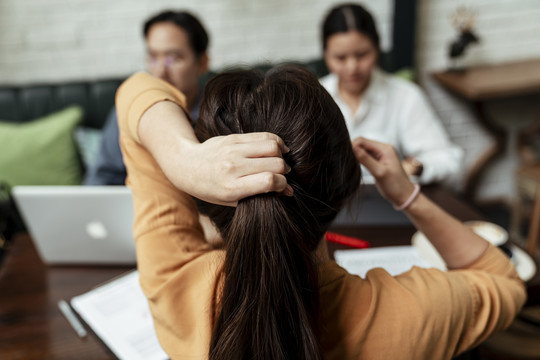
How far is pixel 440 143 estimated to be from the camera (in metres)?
1.81

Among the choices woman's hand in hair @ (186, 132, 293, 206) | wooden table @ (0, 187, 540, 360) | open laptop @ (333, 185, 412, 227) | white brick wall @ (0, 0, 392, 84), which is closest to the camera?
woman's hand in hair @ (186, 132, 293, 206)

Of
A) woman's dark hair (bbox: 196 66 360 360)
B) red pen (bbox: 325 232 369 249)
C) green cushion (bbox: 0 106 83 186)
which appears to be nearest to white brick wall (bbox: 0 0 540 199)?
green cushion (bbox: 0 106 83 186)

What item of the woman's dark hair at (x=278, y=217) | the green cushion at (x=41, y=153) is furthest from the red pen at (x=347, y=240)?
the green cushion at (x=41, y=153)

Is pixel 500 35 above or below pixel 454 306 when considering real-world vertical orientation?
above

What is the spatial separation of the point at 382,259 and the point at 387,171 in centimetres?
34

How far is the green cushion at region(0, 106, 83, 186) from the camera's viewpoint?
82.2 inches

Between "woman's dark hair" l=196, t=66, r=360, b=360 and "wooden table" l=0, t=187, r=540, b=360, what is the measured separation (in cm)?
49

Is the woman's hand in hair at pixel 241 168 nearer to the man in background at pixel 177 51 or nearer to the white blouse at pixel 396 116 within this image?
the man in background at pixel 177 51

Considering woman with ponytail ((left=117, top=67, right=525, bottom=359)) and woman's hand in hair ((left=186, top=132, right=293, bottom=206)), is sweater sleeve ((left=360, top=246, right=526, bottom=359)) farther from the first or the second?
woman's hand in hair ((left=186, top=132, right=293, bottom=206))

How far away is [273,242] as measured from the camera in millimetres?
522

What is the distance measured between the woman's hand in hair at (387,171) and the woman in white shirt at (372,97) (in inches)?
33.3

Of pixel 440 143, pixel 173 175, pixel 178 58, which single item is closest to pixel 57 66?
pixel 178 58

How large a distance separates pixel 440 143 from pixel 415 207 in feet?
3.56

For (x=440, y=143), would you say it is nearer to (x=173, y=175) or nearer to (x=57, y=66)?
(x=173, y=175)
